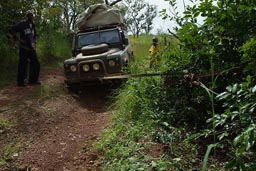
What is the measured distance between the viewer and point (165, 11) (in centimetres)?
477

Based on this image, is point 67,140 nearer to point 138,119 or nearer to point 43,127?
point 43,127

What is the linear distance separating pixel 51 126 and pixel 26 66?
3.05 metres

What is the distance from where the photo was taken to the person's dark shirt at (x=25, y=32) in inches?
314

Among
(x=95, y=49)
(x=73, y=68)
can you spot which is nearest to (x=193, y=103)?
(x=73, y=68)

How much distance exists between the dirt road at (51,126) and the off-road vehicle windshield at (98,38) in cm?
115

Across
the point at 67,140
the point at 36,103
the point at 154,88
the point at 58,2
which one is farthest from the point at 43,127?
the point at 58,2

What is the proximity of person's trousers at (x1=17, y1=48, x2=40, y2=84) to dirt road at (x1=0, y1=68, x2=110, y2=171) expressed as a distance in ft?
1.02

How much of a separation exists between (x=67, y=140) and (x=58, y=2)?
12.1 m

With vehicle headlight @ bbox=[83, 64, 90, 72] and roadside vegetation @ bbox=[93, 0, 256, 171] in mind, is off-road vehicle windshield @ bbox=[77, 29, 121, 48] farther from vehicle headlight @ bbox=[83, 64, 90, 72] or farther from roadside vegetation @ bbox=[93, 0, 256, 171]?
roadside vegetation @ bbox=[93, 0, 256, 171]

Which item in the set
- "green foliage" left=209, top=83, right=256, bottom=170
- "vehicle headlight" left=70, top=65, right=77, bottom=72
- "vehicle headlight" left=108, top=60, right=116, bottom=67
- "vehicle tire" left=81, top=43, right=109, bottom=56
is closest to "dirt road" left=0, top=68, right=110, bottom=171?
"vehicle headlight" left=70, top=65, right=77, bottom=72

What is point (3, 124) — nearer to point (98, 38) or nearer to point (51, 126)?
point (51, 126)

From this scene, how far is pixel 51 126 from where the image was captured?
569 cm

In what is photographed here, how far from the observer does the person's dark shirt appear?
7969 millimetres

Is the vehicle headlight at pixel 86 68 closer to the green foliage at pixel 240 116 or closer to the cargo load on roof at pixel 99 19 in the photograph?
the cargo load on roof at pixel 99 19
